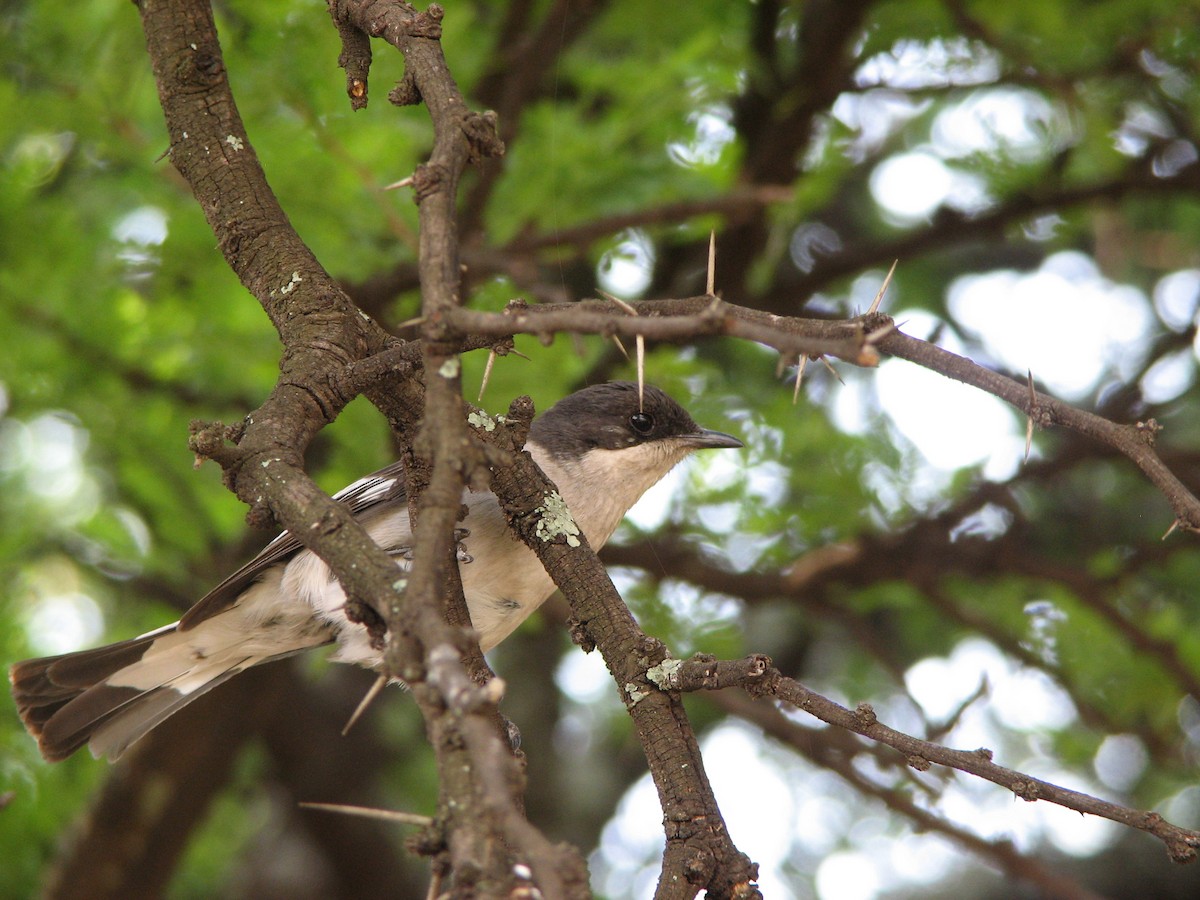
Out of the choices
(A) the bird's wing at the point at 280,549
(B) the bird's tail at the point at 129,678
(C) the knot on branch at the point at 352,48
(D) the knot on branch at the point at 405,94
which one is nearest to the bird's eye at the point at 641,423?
(A) the bird's wing at the point at 280,549

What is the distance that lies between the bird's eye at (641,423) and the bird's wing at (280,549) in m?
0.99

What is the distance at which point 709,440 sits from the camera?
205 inches

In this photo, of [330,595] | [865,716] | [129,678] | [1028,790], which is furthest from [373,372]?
[129,678]

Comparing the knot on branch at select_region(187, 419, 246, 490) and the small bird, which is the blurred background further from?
the knot on branch at select_region(187, 419, 246, 490)

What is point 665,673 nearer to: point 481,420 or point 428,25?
point 481,420

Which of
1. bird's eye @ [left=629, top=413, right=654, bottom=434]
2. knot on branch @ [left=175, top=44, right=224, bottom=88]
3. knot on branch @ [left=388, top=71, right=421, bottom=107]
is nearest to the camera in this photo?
knot on branch @ [left=388, top=71, right=421, bottom=107]

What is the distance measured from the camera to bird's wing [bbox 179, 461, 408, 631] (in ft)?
14.8

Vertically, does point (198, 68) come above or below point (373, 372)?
above

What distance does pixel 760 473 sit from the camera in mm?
6301

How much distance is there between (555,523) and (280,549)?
79.8 inches

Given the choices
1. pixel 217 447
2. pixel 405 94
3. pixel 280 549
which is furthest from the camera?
pixel 280 549

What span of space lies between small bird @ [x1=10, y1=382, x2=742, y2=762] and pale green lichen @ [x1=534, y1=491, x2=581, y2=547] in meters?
1.39

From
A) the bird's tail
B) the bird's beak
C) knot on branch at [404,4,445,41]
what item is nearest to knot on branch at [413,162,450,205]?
knot on branch at [404,4,445,41]

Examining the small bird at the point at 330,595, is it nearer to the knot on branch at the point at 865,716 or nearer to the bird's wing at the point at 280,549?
the bird's wing at the point at 280,549
